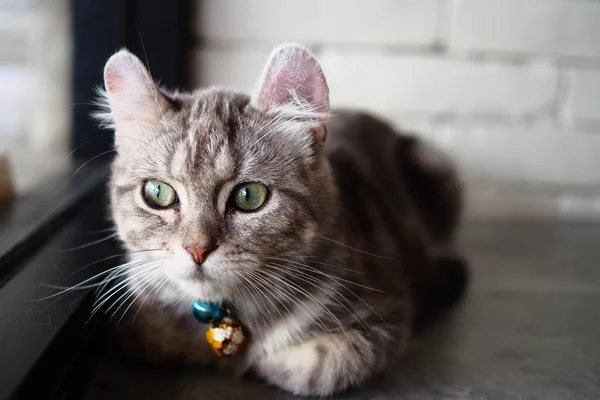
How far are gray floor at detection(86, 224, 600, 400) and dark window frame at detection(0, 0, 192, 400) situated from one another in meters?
0.12

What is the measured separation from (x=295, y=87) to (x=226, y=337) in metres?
0.38

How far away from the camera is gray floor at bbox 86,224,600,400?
3.08ft

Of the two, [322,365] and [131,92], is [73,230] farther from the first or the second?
[322,365]

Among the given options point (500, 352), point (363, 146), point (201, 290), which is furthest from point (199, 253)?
point (363, 146)

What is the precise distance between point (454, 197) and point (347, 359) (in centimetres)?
83

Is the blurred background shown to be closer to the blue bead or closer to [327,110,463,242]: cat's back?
[327,110,463,242]: cat's back

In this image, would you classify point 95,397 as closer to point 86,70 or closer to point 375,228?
point 375,228

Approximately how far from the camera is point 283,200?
91 cm

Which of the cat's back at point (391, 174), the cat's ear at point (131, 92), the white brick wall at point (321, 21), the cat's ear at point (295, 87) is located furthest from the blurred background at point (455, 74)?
the cat's ear at point (295, 87)

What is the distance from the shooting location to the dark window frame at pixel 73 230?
76cm

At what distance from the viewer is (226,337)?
94 cm

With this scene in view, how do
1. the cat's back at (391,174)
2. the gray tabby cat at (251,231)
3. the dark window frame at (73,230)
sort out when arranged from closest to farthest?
the dark window frame at (73,230) → the gray tabby cat at (251,231) → the cat's back at (391,174)

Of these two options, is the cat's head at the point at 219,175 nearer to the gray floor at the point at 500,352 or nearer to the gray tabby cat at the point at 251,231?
the gray tabby cat at the point at 251,231

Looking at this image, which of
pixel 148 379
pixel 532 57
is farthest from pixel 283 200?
pixel 532 57
